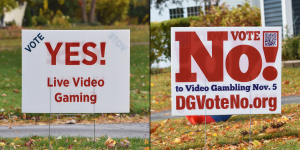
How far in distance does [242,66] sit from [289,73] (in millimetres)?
4868

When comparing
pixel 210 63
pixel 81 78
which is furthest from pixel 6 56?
pixel 210 63

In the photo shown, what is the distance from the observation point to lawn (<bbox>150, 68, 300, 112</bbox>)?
753 cm

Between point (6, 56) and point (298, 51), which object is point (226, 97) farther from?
point (6, 56)

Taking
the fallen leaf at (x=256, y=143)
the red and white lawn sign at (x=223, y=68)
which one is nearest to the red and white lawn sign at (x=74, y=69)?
the red and white lawn sign at (x=223, y=68)

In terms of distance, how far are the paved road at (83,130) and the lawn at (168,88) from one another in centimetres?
184

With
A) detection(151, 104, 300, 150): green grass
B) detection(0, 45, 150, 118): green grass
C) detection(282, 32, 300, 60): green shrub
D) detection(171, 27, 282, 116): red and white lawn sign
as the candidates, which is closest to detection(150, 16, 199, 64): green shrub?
detection(0, 45, 150, 118): green grass

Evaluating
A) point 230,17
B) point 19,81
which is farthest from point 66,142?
point 230,17

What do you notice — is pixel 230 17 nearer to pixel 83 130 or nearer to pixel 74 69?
pixel 83 130

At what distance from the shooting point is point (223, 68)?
402cm

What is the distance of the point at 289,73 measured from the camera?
321 inches

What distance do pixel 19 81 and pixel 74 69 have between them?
7174mm

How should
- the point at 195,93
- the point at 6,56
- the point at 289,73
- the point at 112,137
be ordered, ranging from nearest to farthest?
the point at 195,93 → the point at 112,137 → the point at 289,73 → the point at 6,56

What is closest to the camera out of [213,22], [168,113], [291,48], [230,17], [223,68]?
[223,68]

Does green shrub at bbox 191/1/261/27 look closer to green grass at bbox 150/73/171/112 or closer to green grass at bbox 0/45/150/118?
green grass at bbox 150/73/171/112
